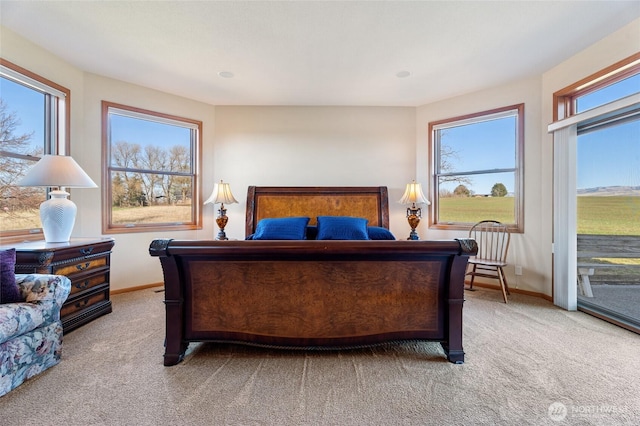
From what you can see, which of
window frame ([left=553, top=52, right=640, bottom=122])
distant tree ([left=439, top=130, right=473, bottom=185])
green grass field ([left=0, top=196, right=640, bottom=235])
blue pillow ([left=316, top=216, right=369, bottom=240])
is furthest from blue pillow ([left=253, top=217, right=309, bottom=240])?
window frame ([left=553, top=52, right=640, bottom=122])

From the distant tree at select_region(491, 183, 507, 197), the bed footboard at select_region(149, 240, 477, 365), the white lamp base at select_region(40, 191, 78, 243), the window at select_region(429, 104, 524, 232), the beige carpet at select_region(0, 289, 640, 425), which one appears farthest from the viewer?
the distant tree at select_region(491, 183, 507, 197)

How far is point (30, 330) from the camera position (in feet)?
5.82

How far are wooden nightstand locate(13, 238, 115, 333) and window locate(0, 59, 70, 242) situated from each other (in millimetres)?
453

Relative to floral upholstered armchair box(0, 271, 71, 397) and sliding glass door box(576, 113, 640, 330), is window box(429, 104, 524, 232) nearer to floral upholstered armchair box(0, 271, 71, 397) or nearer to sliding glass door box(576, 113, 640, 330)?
sliding glass door box(576, 113, 640, 330)

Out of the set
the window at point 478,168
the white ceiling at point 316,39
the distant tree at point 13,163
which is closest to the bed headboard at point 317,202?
the window at point 478,168

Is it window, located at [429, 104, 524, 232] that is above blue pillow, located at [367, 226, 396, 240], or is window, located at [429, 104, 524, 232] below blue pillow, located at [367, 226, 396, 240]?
above

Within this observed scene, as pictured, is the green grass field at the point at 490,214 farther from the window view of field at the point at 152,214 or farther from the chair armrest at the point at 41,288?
the chair armrest at the point at 41,288

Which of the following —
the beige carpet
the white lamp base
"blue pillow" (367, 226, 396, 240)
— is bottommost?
the beige carpet

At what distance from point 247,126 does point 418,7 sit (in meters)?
3.00

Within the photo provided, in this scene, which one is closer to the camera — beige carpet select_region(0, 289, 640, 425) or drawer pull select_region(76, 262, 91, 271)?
beige carpet select_region(0, 289, 640, 425)

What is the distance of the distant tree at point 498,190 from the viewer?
3793 mm

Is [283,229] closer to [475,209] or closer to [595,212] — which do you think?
[475,209]

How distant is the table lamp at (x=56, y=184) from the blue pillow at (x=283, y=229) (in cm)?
190

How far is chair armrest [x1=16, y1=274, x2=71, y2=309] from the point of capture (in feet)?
6.04
